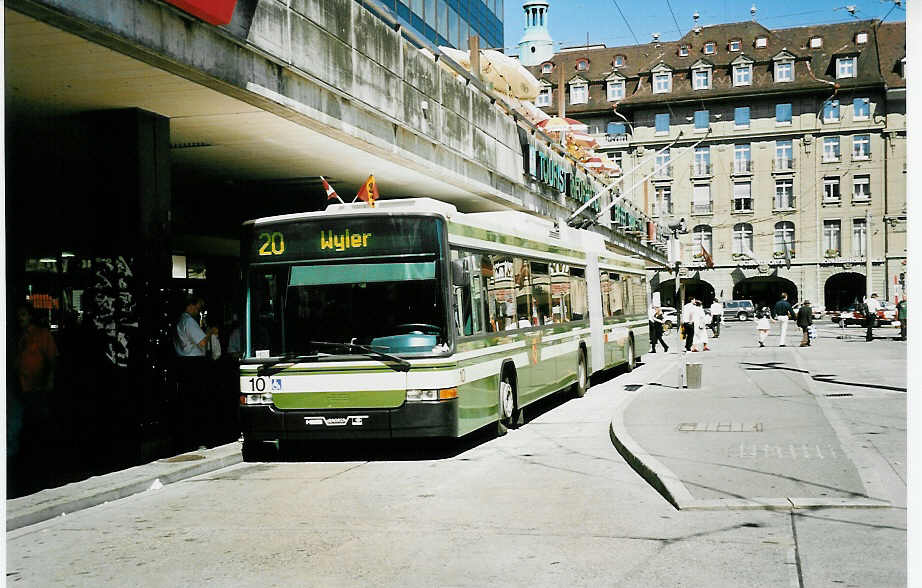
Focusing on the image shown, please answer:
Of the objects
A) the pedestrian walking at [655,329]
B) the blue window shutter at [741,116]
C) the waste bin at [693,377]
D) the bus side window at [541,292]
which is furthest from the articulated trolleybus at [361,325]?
the blue window shutter at [741,116]

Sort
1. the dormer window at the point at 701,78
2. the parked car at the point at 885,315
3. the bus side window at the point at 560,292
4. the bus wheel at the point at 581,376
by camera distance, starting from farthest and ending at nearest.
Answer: the dormer window at the point at 701,78 → the parked car at the point at 885,315 → the bus wheel at the point at 581,376 → the bus side window at the point at 560,292

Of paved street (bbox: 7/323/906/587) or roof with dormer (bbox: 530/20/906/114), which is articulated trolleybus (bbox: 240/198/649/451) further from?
roof with dormer (bbox: 530/20/906/114)

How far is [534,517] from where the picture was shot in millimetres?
8219

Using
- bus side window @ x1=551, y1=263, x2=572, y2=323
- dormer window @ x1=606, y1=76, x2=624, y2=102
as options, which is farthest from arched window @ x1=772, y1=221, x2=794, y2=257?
bus side window @ x1=551, y1=263, x2=572, y2=323

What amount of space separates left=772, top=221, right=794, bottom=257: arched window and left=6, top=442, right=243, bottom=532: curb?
68.1 meters

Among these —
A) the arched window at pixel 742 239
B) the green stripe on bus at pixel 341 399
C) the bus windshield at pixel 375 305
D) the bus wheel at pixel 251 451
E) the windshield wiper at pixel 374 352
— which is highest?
the arched window at pixel 742 239

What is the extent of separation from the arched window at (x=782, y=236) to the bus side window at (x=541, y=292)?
205ft

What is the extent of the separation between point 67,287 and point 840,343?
2864cm

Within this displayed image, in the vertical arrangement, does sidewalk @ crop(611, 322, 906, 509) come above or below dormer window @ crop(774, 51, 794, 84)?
below

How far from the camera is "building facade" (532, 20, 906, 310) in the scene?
2744 inches

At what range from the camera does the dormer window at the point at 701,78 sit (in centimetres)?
7838

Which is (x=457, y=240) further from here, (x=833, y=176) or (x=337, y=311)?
(x=833, y=176)

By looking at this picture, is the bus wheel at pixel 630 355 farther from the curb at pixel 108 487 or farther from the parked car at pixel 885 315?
the parked car at pixel 885 315

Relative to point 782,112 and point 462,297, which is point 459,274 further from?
point 782,112
